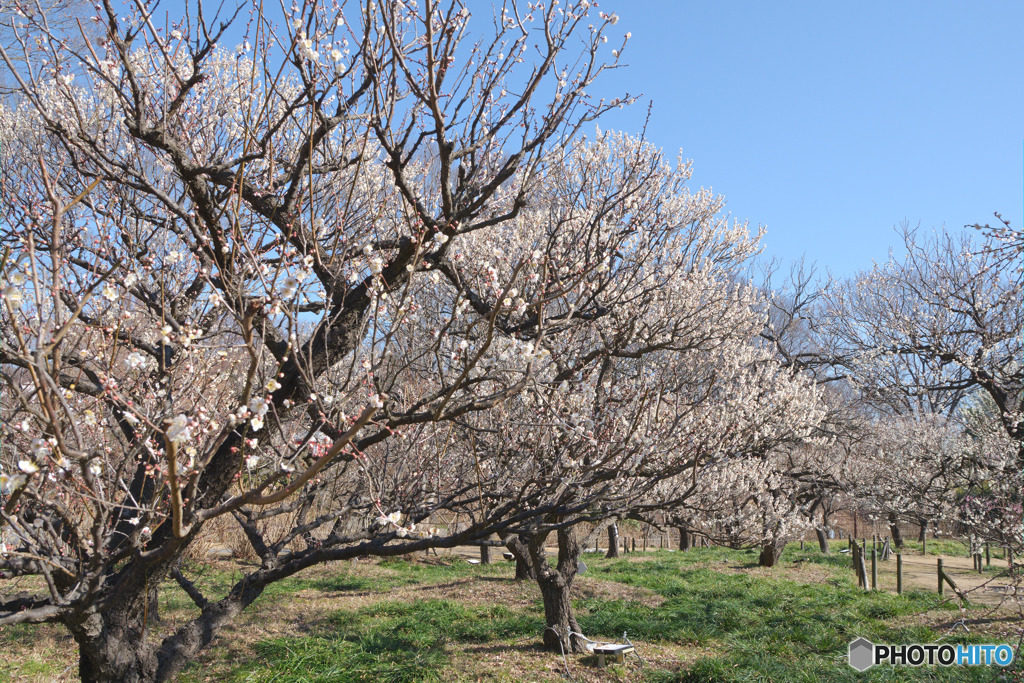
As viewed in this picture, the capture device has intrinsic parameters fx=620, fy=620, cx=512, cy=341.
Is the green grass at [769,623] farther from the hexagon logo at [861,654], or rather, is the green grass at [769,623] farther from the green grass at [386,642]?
the green grass at [386,642]

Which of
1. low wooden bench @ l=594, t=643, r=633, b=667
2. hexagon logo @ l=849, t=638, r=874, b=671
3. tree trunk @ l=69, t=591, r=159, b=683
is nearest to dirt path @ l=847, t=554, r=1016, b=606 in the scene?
hexagon logo @ l=849, t=638, r=874, b=671

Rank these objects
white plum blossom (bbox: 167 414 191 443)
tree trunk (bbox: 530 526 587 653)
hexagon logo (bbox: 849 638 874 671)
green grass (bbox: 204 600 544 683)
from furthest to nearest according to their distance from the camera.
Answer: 1. tree trunk (bbox: 530 526 587 653)
2. hexagon logo (bbox: 849 638 874 671)
3. green grass (bbox: 204 600 544 683)
4. white plum blossom (bbox: 167 414 191 443)

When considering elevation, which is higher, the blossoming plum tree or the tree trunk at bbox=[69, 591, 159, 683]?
the blossoming plum tree

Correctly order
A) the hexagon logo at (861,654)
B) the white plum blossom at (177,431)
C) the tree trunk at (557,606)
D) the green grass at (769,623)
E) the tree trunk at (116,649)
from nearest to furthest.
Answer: the white plum blossom at (177,431)
the tree trunk at (116,649)
the green grass at (769,623)
the hexagon logo at (861,654)
the tree trunk at (557,606)

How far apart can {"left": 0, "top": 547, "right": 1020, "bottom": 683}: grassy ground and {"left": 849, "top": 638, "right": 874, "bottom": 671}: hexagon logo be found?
18 cm

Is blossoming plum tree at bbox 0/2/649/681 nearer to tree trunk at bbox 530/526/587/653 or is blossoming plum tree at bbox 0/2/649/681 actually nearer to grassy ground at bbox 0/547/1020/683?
grassy ground at bbox 0/547/1020/683

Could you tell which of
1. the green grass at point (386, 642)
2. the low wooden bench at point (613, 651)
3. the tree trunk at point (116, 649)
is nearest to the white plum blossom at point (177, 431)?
the tree trunk at point (116, 649)

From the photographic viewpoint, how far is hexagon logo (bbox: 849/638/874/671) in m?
6.67

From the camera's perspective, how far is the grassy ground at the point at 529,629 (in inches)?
241

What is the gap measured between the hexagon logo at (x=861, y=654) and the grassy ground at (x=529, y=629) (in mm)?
182

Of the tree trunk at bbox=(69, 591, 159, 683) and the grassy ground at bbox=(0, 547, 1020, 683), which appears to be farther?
the grassy ground at bbox=(0, 547, 1020, 683)

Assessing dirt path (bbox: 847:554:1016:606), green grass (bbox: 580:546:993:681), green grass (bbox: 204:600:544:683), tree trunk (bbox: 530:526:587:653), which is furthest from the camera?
dirt path (bbox: 847:554:1016:606)

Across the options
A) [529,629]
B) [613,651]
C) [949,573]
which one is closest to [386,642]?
Answer: [529,629]

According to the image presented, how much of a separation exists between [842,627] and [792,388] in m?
4.82
